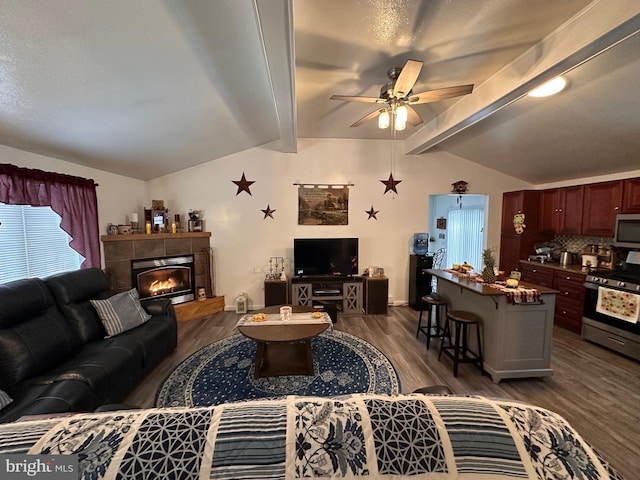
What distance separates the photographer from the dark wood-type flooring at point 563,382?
1.90 m

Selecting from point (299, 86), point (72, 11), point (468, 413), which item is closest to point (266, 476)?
point (468, 413)

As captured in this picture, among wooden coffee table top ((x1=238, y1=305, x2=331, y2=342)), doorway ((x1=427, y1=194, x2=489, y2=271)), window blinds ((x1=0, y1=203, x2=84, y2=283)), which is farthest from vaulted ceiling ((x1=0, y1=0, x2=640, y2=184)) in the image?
doorway ((x1=427, y1=194, x2=489, y2=271))

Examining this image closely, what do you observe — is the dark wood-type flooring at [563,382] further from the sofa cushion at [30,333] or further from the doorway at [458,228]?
the doorway at [458,228]

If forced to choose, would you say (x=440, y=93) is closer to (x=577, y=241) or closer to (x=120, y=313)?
(x=120, y=313)

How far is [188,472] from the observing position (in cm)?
76

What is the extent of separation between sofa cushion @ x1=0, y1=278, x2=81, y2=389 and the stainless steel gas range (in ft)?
18.7

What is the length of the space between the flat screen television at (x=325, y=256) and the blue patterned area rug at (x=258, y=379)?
146 centimetres

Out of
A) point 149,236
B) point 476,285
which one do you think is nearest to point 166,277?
point 149,236

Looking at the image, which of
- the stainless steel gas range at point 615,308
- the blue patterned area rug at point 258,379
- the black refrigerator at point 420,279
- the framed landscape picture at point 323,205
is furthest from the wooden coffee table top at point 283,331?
the stainless steel gas range at point 615,308

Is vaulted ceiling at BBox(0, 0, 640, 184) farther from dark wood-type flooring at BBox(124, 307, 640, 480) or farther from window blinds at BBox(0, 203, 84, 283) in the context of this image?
dark wood-type flooring at BBox(124, 307, 640, 480)

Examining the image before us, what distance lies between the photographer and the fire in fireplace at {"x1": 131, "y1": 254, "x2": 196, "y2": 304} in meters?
3.82

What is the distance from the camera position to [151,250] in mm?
3891

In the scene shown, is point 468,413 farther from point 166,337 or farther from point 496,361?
point 166,337

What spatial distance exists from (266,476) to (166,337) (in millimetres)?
2600
